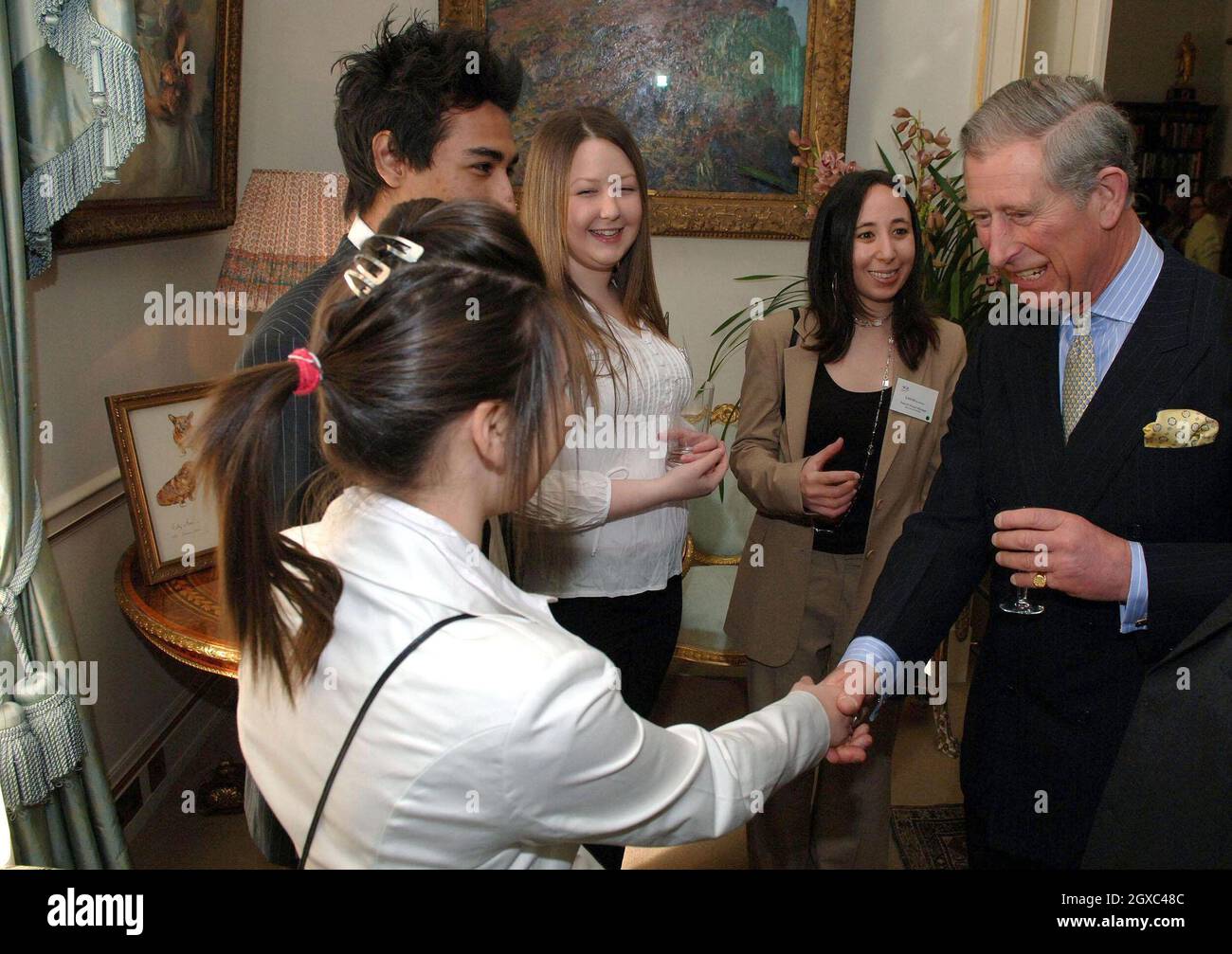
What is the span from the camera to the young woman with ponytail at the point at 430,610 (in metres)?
1.06

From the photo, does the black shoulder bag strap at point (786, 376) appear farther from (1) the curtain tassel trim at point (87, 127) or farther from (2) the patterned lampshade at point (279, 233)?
(1) the curtain tassel trim at point (87, 127)

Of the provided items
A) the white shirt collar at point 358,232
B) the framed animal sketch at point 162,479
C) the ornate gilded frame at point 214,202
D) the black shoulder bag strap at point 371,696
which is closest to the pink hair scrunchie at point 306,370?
the black shoulder bag strap at point 371,696

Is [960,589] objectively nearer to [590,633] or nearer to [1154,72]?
[590,633]

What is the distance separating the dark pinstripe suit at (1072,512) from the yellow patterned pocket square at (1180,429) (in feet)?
0.06

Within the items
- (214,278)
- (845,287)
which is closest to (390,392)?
(845,287)

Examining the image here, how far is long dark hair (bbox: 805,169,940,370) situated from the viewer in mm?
2777

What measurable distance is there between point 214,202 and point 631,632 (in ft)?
7.75

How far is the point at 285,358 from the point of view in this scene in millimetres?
1570

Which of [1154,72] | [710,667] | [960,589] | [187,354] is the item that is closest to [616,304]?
[960,589]

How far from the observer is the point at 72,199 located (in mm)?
2215

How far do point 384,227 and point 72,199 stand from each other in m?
1.23

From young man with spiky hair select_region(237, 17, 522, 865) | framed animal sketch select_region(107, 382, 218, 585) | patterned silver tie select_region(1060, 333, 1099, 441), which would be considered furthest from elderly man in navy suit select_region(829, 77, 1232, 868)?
framed animal sketch select_region(107, 382, 218, 585)

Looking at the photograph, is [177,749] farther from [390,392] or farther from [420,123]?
[390,392]

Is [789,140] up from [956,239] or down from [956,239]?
up
